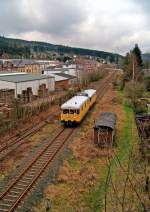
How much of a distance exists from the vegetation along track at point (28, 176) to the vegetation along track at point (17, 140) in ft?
6.93

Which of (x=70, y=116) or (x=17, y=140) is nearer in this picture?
(x=17, y=140)

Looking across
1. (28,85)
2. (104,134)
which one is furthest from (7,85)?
(104,134)

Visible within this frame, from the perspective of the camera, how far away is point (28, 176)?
16.3 m

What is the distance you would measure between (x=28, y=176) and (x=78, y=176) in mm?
2601

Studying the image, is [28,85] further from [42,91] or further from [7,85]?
[7,85]

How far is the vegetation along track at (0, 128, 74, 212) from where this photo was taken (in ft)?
43.7

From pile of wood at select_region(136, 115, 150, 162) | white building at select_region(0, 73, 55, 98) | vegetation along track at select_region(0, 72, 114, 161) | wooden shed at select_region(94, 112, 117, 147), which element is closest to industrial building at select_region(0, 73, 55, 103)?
white building at select_region(0, 73, 55, 98)

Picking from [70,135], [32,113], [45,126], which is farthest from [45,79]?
[70,135]

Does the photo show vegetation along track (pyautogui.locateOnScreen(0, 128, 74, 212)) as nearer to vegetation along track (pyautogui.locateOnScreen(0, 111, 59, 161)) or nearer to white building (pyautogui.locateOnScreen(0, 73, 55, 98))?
vegetation along track (pyautogui.locateOnScreen(0, 111, 59, 161))

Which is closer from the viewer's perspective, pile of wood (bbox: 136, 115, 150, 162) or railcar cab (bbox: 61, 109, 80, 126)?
pile of wood (bbox: 136, 115, 150, 162)

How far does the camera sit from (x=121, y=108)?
38938 mm

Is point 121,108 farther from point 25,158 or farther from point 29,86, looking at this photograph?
point 25,158

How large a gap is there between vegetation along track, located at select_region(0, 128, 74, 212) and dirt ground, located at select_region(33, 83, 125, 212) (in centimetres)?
92

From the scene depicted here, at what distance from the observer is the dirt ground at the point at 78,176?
13359 mm
